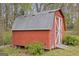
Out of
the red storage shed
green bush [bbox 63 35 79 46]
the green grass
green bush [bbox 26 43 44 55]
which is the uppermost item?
the red storage shed

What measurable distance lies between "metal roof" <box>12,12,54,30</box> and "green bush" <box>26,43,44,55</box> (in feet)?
0.55

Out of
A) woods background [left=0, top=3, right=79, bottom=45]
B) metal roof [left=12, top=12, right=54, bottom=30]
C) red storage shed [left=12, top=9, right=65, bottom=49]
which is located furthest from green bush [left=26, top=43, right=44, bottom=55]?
woods background [left=0, top=3, right=79, bottom=45]

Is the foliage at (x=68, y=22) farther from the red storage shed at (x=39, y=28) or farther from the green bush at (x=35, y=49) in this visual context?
the green bush at (x=35, y=49)

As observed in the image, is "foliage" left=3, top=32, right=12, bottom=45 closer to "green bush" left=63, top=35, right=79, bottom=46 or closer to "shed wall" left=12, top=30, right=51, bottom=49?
"shed wall" left=12, top=30, right=51, bottom=49

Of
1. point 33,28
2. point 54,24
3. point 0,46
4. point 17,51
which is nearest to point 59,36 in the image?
A: point 54,24

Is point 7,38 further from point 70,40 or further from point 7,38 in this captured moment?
point 70,40

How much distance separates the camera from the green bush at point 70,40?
2.20 metres

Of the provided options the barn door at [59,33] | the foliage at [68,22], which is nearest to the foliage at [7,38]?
the barn door at [59,33]

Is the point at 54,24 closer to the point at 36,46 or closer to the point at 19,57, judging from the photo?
the point at 36,46

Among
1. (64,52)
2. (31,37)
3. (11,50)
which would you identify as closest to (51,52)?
(64,52)

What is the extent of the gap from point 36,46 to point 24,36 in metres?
0.17

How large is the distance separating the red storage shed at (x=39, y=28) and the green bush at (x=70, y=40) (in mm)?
62

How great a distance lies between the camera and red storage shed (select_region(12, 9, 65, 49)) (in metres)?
2.17

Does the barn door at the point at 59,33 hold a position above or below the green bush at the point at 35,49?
above
